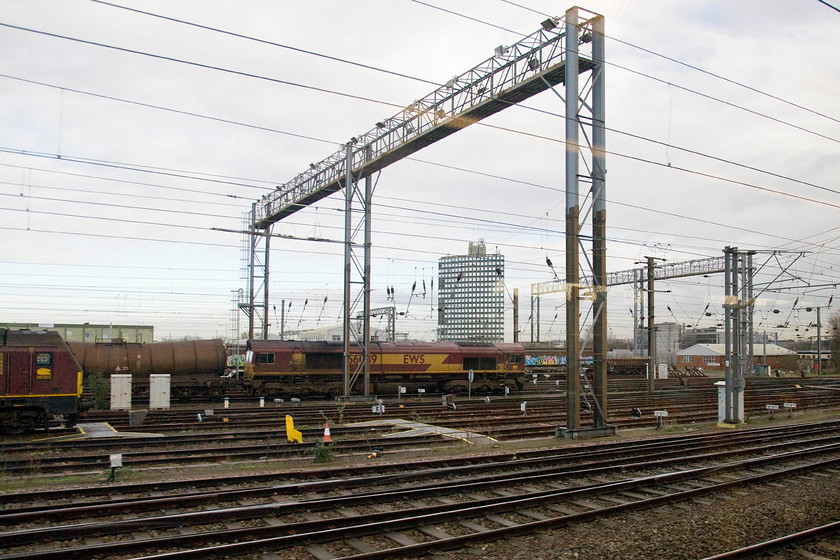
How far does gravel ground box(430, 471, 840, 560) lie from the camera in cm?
786

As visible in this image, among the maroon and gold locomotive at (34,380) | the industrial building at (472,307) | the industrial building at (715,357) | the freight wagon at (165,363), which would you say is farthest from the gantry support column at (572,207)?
the industrial building at (472,307)

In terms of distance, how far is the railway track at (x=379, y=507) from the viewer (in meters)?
7.77

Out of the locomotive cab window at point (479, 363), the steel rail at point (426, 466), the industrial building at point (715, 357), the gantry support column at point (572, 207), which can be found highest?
→ the gantry support column at point (572, 207)

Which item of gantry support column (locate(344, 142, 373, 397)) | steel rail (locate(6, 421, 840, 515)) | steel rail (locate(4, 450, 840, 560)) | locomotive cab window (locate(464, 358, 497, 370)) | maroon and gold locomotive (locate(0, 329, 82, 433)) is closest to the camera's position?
steel rail (locate(4, 450, 840, 560))

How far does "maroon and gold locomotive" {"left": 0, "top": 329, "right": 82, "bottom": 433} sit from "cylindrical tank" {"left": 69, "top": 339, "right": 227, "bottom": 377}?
37.0 feet

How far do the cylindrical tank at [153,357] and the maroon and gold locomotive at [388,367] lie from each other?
1.81 meters

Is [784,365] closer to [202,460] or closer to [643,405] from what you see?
[643,405]

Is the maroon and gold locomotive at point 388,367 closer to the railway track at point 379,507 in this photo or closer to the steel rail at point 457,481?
the steel rail at point 457,481

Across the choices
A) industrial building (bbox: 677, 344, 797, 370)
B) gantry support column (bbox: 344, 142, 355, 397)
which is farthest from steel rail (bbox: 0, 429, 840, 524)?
industrial building (bbox: 677, 344, 797, 370)

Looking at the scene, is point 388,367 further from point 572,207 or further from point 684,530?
point 684,530

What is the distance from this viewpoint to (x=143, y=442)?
1593 cm

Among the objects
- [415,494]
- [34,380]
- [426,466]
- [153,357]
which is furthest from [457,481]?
[153,357]

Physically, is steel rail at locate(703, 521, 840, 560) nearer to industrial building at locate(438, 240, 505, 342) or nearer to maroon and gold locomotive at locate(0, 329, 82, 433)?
maroon and gold locomotive at locate(0, 329, 82, 433)

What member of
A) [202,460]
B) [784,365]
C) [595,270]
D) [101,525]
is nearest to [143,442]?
[202,460]
